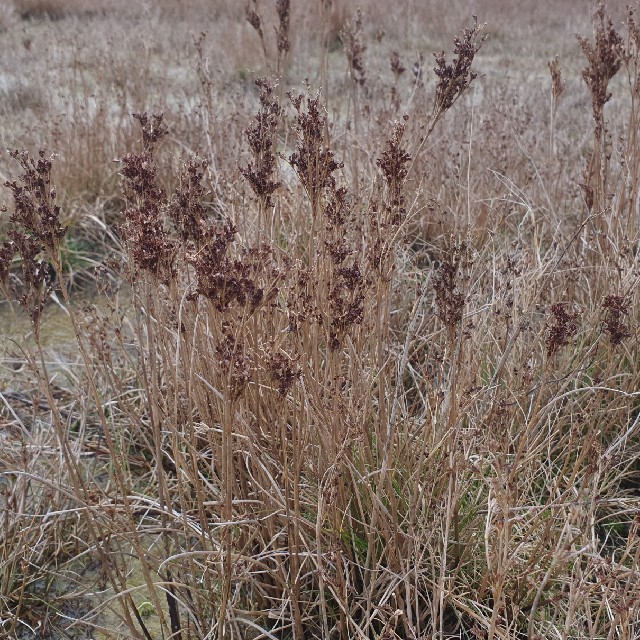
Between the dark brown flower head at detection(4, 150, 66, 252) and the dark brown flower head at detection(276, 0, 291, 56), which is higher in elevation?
the dark brown flower head at detection(276, 0, 291, 56)

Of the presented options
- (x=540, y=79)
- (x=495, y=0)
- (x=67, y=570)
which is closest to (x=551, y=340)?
(x=67, y=570)

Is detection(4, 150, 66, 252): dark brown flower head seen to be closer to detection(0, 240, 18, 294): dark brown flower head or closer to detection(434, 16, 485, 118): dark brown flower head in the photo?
detection(0, 240, 18, 294): dark brown flower head

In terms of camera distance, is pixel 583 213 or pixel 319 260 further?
pixel 583 213

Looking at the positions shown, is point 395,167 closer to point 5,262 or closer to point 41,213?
point 41,213

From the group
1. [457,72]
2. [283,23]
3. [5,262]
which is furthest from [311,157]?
[283,23]

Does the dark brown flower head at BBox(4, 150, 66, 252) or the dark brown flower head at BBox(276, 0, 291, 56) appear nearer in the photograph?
the dark brown flower head at BBox(4, 150, 66, 252)

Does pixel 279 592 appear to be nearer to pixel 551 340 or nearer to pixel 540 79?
pixel 551 340

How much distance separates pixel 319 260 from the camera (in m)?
1.88

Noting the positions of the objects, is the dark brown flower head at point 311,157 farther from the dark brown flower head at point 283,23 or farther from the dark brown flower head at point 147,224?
the dark brown flower head at point 283,23

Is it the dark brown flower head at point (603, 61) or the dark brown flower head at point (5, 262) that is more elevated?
the dark brown flower head at point (603, 61)

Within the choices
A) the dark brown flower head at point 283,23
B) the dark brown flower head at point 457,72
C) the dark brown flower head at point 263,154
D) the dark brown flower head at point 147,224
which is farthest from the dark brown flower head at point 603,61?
the dark brown flower head at point 147,224

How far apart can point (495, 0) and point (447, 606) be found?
16015mm

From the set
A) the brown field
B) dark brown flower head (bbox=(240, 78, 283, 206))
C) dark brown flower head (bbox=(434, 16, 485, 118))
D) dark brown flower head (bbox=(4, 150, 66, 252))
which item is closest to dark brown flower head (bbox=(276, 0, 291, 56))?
the brown field

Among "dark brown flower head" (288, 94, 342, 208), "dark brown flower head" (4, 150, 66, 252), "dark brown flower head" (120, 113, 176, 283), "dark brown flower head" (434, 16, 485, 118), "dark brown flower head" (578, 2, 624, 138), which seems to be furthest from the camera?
"dark brown flower head" (578, 2, 624, 138)
